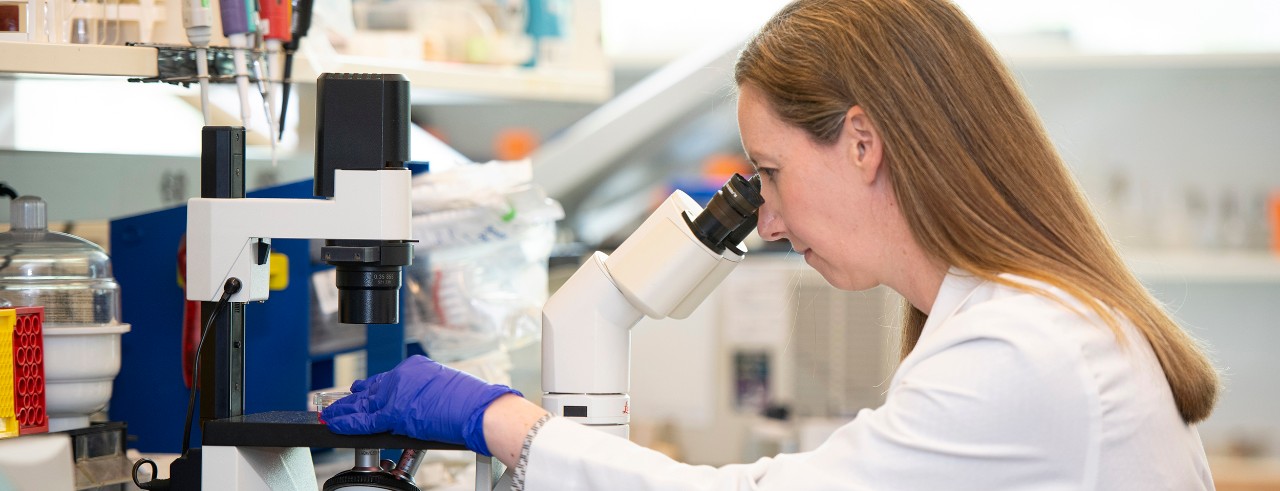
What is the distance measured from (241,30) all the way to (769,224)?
580 mm

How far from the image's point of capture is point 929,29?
104 centimetres

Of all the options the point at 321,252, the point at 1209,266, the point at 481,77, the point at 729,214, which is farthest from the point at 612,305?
the point at 1209,266

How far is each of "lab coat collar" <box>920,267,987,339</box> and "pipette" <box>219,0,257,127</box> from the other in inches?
27.7

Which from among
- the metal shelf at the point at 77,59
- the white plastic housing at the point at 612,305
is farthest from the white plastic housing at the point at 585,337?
the metal shelf at the point at 77,59

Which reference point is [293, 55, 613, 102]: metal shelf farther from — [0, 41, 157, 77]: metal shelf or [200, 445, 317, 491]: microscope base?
[200, 445, 317, 491]: microscope base

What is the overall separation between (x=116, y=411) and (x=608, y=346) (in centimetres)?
76

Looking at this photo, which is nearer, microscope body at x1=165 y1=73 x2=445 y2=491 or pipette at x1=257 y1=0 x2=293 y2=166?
microscope body at x1=165 y1=73 x2=445 y2=491

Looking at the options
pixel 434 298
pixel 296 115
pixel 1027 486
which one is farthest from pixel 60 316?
pixel 1027 486

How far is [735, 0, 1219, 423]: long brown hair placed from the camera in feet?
3.30

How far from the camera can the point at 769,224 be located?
112 cm

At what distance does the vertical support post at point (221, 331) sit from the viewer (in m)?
1.06

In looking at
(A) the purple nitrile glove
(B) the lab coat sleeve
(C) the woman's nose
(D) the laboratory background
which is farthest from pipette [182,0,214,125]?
(B) the lab coat sleeve

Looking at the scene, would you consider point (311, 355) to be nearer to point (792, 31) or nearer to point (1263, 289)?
point (792, 31)

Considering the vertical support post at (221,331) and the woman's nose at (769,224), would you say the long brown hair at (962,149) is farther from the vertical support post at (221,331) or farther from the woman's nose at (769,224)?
the vertical support post at (221,331)
